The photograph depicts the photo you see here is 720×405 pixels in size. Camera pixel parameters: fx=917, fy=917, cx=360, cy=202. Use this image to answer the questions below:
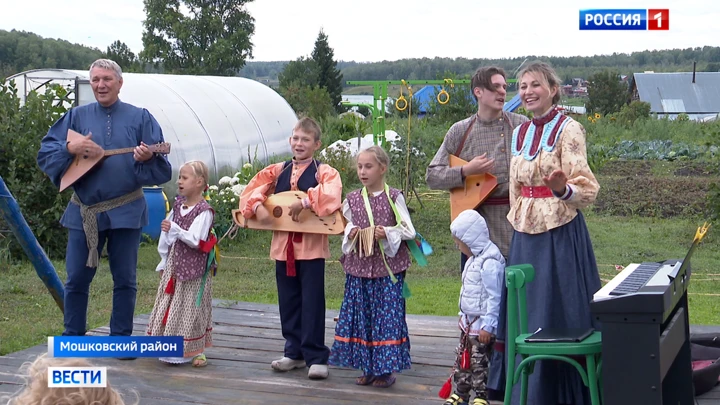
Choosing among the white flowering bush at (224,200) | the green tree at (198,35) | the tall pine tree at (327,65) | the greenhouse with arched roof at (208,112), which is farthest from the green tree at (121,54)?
the white flowering bush at (224,200)

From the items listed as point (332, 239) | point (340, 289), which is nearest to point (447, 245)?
point (332, 239)

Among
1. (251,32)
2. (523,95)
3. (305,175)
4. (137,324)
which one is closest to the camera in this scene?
(523,95)

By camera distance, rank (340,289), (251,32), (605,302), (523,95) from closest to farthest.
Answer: (605,302), (523,95), (340,289), (251,32)

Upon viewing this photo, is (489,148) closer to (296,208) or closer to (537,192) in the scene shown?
(537,192)

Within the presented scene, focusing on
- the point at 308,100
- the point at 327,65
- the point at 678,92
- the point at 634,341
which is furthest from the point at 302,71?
the point at 634,341

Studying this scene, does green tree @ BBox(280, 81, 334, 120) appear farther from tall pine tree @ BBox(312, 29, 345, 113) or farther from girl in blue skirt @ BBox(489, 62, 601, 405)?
girl in blue skirt @ BBox(489, 62, 601, 405)

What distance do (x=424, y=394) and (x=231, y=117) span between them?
1074cm

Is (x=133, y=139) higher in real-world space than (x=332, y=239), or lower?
A: higher

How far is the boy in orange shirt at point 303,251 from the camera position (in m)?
5.21

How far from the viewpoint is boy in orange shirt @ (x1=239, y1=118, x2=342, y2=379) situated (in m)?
5.21

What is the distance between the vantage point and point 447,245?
446 inches

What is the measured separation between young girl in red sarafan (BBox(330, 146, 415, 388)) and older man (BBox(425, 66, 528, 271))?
325 millimetres

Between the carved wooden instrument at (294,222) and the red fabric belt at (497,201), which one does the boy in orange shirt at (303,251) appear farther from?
the red fabric belt at (497,201)

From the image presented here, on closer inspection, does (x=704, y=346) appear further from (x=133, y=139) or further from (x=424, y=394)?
(x=133, y=139)
